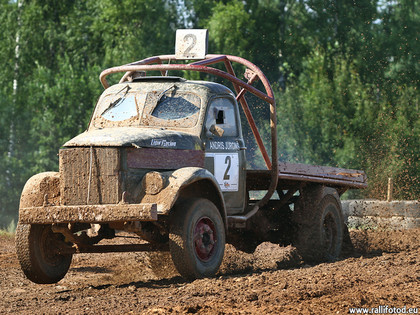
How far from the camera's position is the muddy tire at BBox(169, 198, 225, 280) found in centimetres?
789

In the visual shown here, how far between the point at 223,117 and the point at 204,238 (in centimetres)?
183

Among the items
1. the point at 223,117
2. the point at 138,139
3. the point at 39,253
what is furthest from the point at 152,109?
the point at 39,253

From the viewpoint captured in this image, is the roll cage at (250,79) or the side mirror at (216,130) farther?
the roll cage at (250,79)

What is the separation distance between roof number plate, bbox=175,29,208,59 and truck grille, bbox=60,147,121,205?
254cm

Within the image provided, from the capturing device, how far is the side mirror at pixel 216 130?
9.04m

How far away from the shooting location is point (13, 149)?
3159cm

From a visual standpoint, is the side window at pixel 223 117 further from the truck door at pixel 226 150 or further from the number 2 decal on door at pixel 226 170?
the number 2 decal on door at pixel 226 170

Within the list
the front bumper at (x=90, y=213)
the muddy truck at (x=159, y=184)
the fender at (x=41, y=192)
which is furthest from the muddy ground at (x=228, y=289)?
the fender at (x=41, y=192)

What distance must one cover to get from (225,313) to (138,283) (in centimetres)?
297

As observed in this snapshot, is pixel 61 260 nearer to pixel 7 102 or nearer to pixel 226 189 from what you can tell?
pixel 226 189

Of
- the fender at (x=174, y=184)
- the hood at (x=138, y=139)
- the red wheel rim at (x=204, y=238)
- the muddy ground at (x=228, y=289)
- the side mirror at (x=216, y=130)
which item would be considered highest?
the side mirror at (x=216, y=130)

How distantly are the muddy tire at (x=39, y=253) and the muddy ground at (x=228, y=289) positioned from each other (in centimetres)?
17

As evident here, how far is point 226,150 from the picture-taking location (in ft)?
30.7

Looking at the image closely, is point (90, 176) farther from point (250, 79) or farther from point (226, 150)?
point (250, 79)
